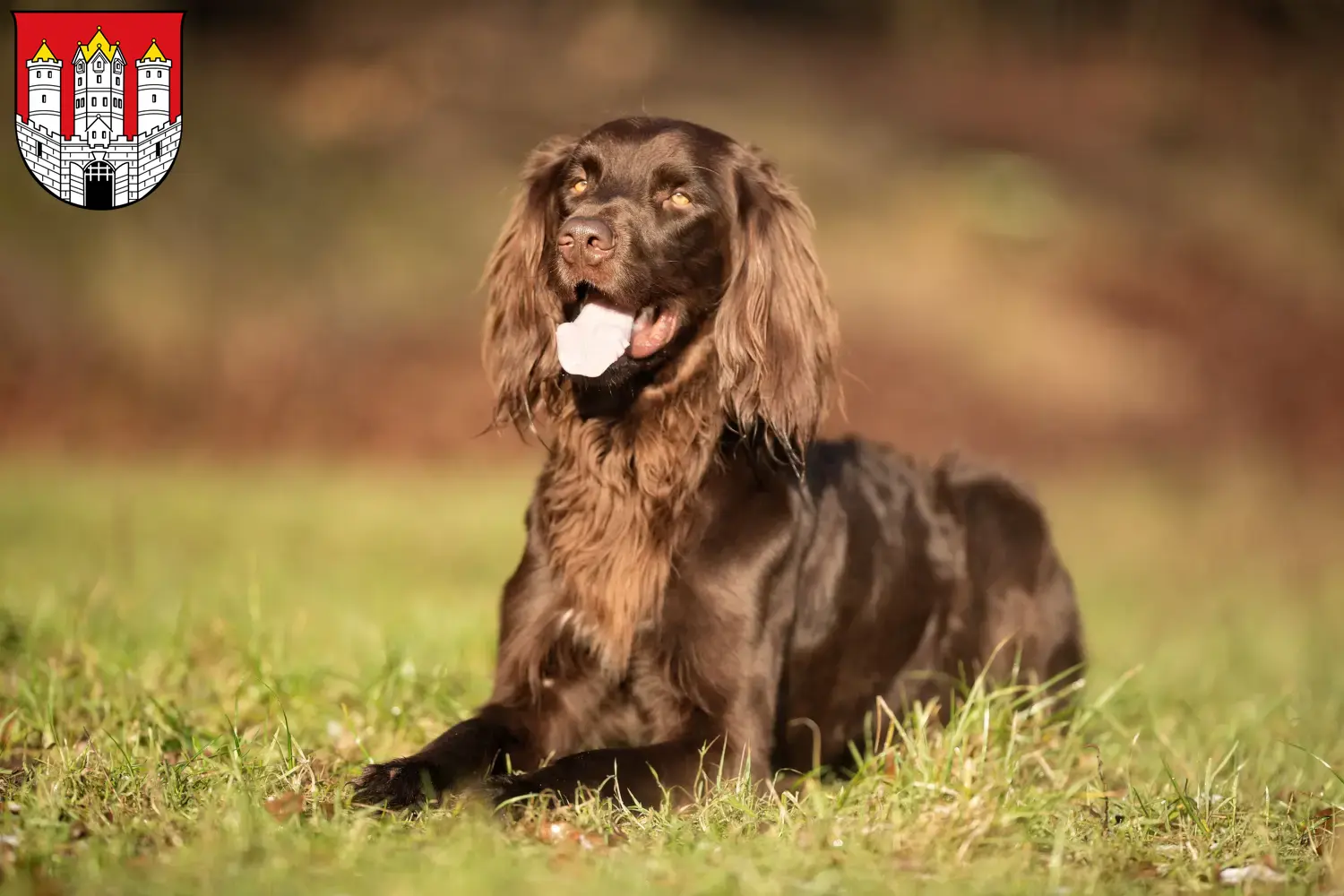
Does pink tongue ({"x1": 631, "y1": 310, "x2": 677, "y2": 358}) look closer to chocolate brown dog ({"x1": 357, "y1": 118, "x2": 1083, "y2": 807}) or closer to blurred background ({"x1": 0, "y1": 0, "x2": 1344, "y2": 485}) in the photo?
chocolate brown dog ({"x1": 357, "y1": 118, "x2": 1083, "y2": 807})

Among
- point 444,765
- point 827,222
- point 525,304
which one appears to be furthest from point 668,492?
point 827,222

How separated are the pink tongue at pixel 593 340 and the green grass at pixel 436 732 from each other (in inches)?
44.2

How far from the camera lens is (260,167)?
16297 mm

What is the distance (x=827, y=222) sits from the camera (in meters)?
17.3

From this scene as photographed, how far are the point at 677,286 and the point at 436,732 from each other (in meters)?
1.47

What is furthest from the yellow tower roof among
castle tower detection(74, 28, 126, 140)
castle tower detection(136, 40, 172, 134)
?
A: castle tower detection(136, 40, 172, 134)

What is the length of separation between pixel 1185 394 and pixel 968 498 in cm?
1220

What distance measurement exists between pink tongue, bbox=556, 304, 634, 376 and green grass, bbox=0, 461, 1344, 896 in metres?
1.12

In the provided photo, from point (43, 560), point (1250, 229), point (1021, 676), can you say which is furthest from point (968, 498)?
point (1250, 229)

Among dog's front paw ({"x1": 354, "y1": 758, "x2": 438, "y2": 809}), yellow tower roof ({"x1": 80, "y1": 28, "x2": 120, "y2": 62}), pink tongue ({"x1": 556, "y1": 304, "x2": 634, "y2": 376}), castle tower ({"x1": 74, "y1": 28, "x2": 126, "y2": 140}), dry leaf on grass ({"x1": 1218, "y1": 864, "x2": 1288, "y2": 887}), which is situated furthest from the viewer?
yellow tower roof ({"x1": 80, "y1": 28, "x2": 120, "y2": 62})

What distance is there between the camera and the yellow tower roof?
6086 mm

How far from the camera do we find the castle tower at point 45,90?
19.6ft

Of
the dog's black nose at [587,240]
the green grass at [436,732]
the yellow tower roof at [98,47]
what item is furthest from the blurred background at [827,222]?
the dog's black nose at [587,240]

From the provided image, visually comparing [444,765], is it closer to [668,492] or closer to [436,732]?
[436,732]
